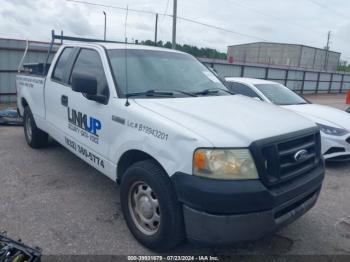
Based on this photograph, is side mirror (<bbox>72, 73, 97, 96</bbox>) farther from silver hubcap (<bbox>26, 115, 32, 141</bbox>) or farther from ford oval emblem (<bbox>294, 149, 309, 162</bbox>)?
→ silver hubcap (<bbox>26, 115, 32, 141</bbox>)

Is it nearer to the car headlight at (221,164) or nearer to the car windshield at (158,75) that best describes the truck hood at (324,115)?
the car windshield at (158,75)

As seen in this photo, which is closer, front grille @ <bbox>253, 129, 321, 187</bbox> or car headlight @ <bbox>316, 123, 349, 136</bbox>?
front grille @ <bbox>253, 129, 321, 187</bbox>

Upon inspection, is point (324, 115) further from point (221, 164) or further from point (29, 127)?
point (29, 127)

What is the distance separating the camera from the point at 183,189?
8.15ft

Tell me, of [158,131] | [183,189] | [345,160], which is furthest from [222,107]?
[345,160]

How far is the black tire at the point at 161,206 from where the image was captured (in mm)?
2621

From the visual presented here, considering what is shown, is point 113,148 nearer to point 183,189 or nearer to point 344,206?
point 183,189

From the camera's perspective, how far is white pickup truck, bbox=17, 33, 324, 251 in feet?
8.06

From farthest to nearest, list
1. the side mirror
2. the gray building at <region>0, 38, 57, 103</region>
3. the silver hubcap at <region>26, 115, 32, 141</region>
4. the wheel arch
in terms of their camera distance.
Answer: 1. the gray building at <region>0, 38, 57, 103</region>
2. the silver hubcap at <region>26, 115, 32, 141</region>
3. the side mirror
4. the wheel arch

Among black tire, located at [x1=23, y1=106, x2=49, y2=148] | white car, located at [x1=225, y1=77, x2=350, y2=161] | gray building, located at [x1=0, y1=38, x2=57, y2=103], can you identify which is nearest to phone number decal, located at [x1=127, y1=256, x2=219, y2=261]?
white car, located at [x1=225, y1=77, x2=350, y2=161]

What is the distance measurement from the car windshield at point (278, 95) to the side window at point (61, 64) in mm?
4124

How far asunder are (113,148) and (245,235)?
154 centimetres

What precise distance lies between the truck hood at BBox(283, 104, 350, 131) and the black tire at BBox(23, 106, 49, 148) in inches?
184

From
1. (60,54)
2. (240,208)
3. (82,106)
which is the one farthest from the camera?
(60,54)
